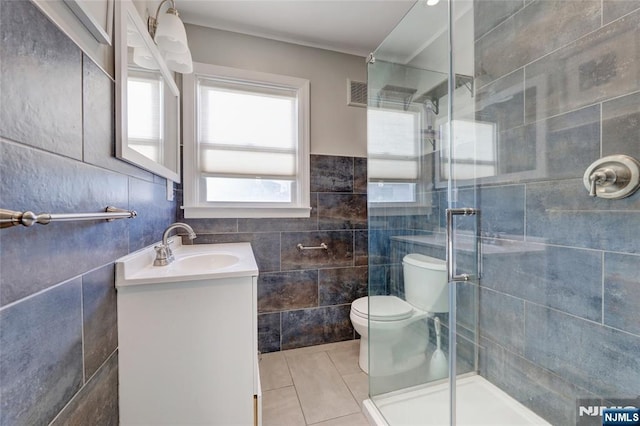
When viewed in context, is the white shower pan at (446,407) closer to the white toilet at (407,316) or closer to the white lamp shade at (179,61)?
the white toilet at (407,316)

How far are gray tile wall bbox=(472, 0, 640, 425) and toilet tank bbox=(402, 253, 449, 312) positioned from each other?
0.26 meters

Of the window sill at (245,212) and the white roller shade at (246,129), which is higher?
the white roller shade at (246,129)

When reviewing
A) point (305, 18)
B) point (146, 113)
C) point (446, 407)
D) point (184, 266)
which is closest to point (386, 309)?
point (446, 407)

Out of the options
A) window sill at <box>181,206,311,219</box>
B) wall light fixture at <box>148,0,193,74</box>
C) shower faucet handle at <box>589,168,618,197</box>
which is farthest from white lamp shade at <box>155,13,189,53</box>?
shower faucet handle at <box>589,168,618,197</box>

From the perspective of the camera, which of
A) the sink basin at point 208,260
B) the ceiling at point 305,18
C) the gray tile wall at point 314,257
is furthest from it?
the gray tile wall at point 314,257

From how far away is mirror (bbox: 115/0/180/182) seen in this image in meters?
0.99

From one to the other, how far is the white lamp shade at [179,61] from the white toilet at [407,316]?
1837mm

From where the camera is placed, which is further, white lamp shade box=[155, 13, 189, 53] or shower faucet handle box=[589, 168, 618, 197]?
white lamp shade box=[155, 13, 189, 53]

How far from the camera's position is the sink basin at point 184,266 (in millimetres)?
983

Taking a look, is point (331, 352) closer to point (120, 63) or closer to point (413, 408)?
point (413, 408)

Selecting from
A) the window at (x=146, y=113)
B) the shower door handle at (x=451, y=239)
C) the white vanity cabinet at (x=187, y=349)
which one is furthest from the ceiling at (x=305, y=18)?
the white vanity cabinet at (x=187, y=349)

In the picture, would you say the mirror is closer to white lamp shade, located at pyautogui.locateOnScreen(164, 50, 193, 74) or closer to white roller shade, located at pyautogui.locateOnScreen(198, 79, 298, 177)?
white lamp shade, located at pyautogui.locateOnScreen(164, 50, 193, 74)

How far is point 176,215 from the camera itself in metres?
1.87

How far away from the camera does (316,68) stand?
216 cm
